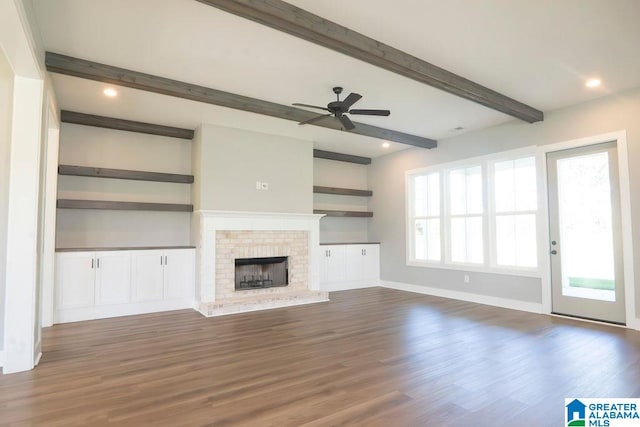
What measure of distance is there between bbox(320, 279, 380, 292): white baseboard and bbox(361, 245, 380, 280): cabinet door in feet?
0.32

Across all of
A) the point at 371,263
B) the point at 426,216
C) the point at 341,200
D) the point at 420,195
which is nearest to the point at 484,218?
the point at 426,216

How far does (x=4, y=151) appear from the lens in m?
3.15

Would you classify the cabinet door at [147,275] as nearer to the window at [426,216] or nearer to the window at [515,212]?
the window at [426,216]

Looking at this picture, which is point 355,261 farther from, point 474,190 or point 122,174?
point 122,174

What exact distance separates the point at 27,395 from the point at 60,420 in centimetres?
59

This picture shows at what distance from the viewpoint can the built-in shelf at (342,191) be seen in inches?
288

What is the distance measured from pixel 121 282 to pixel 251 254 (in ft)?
6.29

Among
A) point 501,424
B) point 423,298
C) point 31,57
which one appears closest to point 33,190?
point 31,57

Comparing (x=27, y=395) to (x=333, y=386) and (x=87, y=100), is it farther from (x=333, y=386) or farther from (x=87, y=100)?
(x=87, y=100)

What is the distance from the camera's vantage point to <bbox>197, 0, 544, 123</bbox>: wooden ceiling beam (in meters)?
2.66

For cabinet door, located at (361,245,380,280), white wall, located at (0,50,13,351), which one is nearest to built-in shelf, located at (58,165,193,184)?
white wall, located at (0,50,13,351)

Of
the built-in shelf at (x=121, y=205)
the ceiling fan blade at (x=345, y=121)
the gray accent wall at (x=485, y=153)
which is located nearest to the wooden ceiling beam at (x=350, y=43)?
the ceiling fan blade at (x=345, y=121)

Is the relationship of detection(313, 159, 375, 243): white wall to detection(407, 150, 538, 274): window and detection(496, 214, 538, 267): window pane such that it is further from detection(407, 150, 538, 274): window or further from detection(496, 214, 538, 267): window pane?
detection(496, 214, 538, 267): window pane

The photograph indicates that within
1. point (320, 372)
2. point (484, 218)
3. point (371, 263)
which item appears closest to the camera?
point (320, 372)
